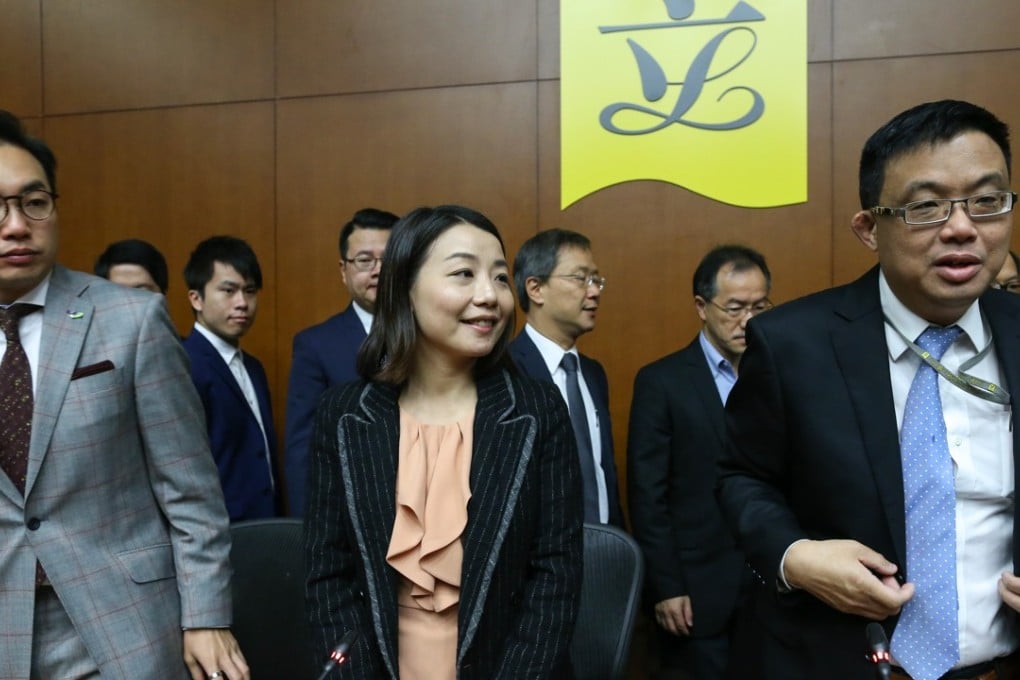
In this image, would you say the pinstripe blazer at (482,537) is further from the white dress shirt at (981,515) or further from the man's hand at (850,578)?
the white dress shirt at (981,515)

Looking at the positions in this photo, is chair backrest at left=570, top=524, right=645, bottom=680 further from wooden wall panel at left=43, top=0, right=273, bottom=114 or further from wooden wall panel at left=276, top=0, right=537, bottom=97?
wooden wall panel at left=43, top=0, right=273, bottom=114

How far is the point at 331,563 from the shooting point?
1.63 metres

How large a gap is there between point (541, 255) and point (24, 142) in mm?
1757

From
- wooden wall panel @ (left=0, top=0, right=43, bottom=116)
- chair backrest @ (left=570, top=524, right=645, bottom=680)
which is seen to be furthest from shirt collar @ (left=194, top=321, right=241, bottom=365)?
wooden wall panel @ (left=0, top=0, right=43, bottom=116)

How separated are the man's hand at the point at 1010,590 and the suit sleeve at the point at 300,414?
2.08 metres

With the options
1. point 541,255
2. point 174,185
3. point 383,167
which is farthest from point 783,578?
point 174,185

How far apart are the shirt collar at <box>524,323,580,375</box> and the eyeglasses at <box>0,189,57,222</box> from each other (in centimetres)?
162

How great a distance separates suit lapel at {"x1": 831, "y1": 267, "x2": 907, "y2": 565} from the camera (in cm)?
141

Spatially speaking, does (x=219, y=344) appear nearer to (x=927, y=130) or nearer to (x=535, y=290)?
(x=535, y=290)

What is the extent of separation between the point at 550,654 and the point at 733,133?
279 cm

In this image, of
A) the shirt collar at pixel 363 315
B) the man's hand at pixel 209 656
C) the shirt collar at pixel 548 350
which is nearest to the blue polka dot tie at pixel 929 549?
the man's hand at pixel 209 656

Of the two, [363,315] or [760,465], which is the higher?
[363,315]

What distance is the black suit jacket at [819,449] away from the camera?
1.42 metres

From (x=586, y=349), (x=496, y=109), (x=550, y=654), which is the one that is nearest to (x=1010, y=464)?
(x=550, y=654)
